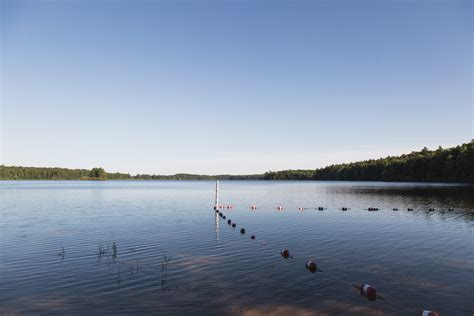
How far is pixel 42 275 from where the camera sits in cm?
1958

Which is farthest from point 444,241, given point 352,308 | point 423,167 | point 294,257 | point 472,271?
point 423,167

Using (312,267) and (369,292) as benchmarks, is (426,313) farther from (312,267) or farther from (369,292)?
(312,267)

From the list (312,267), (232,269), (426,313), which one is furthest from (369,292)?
(232,269)

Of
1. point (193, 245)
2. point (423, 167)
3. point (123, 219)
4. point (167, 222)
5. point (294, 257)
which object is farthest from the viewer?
point (423, 167)

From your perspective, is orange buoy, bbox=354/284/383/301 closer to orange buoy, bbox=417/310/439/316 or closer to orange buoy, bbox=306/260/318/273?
orange buoy, bbox=417/310/439/316

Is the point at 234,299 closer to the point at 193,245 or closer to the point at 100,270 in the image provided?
the point at 100,270

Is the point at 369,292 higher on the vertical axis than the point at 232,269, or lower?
higher

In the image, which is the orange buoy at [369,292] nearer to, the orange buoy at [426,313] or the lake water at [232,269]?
the lake water at [232,269]

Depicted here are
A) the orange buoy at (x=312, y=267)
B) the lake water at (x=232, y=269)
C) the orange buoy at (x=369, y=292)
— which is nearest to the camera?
the lake water at (x=232, y=269)

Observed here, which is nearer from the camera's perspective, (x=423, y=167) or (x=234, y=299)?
(x=234, y=299)

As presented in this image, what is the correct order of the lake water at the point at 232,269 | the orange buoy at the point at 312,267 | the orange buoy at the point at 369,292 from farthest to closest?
1. the orange buoy at the point at 312,267
2. the orange buoy at the point at 369,292
3. the lake water at the point at 232,269

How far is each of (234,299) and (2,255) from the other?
19.1m

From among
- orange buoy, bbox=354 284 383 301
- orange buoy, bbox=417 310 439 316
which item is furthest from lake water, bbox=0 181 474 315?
orange buoy, bbox=417 310 439 316

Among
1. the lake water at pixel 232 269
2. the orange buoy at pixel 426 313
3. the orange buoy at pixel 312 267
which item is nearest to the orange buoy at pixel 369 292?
the lake water at pixel 232 269
